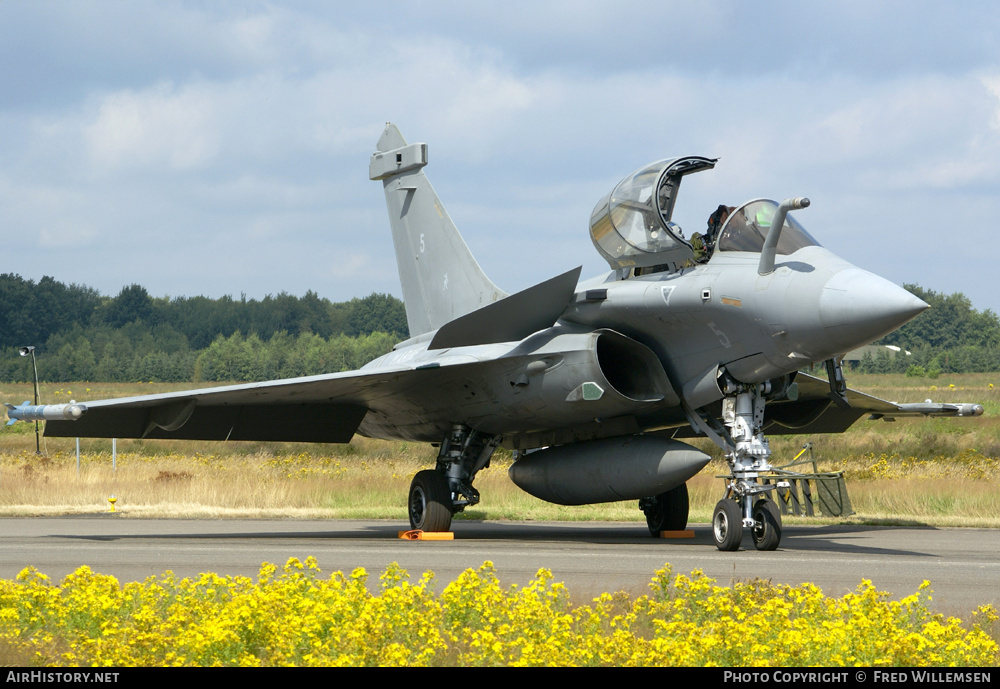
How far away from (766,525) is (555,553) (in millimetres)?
2118

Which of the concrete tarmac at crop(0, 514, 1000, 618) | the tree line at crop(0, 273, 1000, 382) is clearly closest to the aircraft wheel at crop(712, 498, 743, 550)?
the concrete tarmac at crop(0, 514, 1000, 618)

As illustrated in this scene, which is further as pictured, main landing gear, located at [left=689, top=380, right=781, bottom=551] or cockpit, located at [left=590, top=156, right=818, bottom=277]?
cockpit, located at [left=590, top=156, right=818, bottom=277]

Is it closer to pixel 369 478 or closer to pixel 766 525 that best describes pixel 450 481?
pixel 766 525

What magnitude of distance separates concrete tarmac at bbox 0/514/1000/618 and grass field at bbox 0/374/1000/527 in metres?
2.53

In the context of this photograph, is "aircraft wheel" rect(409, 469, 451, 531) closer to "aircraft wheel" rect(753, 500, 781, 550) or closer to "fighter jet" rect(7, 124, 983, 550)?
"fighter jet" rect(7, 124, 983, 550)

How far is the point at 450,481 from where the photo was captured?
13.1 meters

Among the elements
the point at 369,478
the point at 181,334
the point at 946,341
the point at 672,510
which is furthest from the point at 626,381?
the point at 181,334

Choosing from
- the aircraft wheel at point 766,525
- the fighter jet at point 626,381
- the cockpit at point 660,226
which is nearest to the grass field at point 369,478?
the fighter jet at point 626,381

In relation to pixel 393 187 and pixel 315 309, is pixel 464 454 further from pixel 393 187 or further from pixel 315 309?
pixel 315 309

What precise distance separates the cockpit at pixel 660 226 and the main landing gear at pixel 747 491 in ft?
5.16

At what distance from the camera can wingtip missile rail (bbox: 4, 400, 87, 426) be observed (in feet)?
36.9

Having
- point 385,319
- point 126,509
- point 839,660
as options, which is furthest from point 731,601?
point 385,319

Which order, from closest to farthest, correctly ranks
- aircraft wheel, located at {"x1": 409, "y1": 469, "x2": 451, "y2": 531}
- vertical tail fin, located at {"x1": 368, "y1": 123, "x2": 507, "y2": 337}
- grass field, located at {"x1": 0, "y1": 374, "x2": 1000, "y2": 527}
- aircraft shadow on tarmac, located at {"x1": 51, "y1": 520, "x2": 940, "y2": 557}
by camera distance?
aircraft shadow on tarmac, located at {"x1": 51, "y1": 520, "x2": 940, "y2": 557} < aircraft wheel, located at {"x1": 409, "y1": 469, "x2": 451, "y2": 531} < vertical tail fin, located at {"x1": 368, "y1": 123, "x2": 507, "y2": 337} < grass field, located at {"x1": 0, "y1": 374, "x2": 1000, "y2": 527}

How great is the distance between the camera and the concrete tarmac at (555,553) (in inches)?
320
